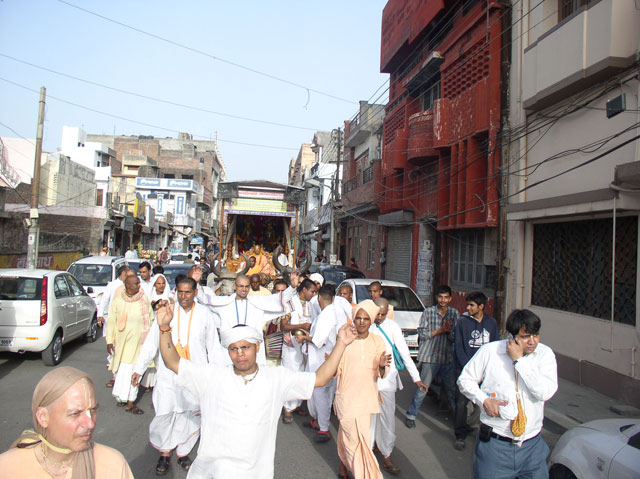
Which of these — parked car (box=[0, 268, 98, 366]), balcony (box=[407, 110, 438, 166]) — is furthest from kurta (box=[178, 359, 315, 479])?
balcony (box=[407, 110, 438, 166])

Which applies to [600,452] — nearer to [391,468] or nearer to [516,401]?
[516,401]

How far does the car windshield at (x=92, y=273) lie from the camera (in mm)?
12681

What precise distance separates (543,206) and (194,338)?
6626 millimetres

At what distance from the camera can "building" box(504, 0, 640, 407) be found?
745 centimetres

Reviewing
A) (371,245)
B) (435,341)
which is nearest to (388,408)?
(435,341)

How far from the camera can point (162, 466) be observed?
450 centimetres

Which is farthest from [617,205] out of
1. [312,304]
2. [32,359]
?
[32,359]

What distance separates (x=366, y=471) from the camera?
156 inches

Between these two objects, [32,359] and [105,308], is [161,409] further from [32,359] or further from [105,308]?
[32,359]

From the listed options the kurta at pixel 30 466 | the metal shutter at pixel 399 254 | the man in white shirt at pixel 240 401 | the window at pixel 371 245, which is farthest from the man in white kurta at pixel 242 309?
→ the window at pixel 371 245

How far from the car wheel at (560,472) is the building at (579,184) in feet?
13.3

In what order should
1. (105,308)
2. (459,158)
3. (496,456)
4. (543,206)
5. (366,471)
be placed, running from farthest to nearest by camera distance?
(459,158) < (543,206) < (105,308) < (366,471) < (496,456)

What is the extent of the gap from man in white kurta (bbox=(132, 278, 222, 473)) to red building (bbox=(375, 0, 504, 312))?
7883 mm

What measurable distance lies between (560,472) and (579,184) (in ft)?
20.1
